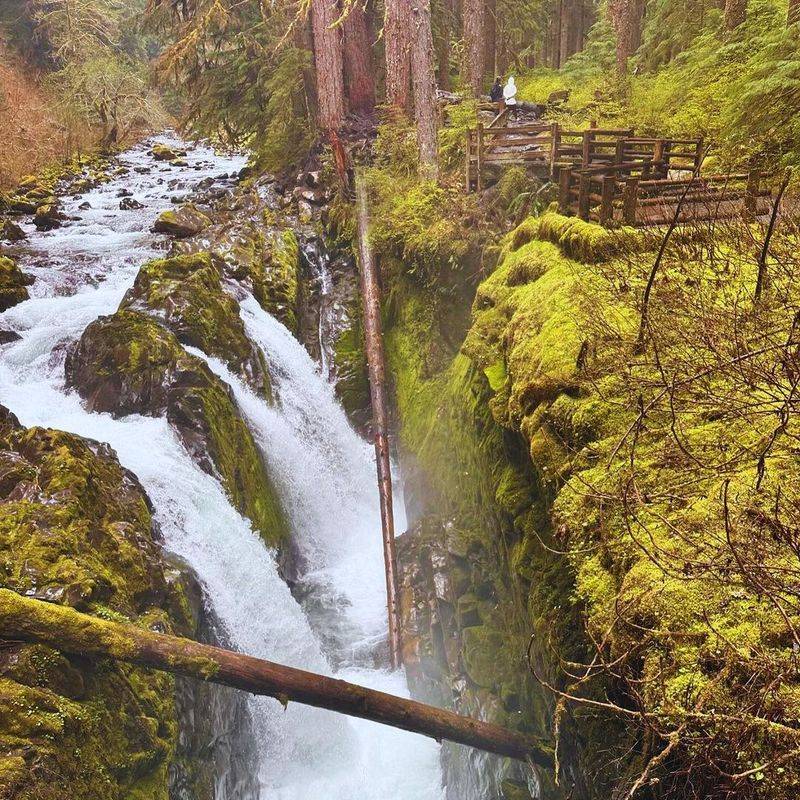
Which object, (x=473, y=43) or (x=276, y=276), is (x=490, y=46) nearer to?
(x=473, y=43)

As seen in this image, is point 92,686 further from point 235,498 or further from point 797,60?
point 797,60

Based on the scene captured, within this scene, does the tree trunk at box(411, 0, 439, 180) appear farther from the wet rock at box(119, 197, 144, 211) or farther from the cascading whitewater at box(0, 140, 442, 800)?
the wet rock at box(119, 197, 144, 211)

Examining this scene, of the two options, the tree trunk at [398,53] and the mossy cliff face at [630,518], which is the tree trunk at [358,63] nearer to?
the tree trunk at [398,53]

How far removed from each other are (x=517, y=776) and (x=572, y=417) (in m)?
3.47

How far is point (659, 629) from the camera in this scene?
2994 millimetres

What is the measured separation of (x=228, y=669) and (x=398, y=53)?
1714 cm

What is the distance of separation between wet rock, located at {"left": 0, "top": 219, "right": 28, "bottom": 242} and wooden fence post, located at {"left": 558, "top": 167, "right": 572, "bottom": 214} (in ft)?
43.8

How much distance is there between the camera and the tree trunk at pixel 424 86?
12883 mm

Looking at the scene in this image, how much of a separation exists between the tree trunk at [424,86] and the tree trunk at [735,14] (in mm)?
7707

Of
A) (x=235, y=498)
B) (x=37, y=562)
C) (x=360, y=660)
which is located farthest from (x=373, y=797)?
(x=37, y=562)

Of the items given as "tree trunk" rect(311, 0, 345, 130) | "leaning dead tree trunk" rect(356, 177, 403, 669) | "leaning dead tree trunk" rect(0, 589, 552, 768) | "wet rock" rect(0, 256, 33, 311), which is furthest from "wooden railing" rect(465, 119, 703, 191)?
"wet rock" rect(0, 256, 33, 311)

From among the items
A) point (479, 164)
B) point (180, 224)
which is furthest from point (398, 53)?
point (180, 224)

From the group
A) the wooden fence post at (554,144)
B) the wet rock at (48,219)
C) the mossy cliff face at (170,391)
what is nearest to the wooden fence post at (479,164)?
the wooden fence post at (554,144)

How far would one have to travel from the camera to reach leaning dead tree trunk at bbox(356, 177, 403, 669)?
30.2ft
